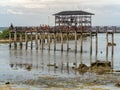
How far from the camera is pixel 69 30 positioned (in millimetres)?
76500

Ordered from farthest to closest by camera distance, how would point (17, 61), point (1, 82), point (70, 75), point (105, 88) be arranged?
point (17, 61) → point (70, 75) → point (1, 82) → point (105, 88)

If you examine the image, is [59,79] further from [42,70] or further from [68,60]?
[68,60]

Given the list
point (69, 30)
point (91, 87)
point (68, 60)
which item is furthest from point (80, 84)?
point (69, 30)

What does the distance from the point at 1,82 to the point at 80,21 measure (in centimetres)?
5932

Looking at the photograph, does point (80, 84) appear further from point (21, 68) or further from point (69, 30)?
point (69, 30)

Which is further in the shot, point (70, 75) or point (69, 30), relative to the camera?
point (69, 30)

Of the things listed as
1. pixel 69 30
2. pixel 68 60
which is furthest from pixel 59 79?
pixel 69 30

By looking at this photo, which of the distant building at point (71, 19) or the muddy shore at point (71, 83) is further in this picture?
the distant building at point (71, 19)

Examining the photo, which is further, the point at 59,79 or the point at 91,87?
the point at 59,79

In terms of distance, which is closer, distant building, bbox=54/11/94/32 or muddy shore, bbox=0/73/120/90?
muddy shore, bbox=0/73/120/90

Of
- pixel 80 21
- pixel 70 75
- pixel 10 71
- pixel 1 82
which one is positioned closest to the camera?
pixel 1 82

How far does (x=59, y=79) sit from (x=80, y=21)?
5631 cm

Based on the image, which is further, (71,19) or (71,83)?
(71,19)

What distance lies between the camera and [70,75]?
4750cm
